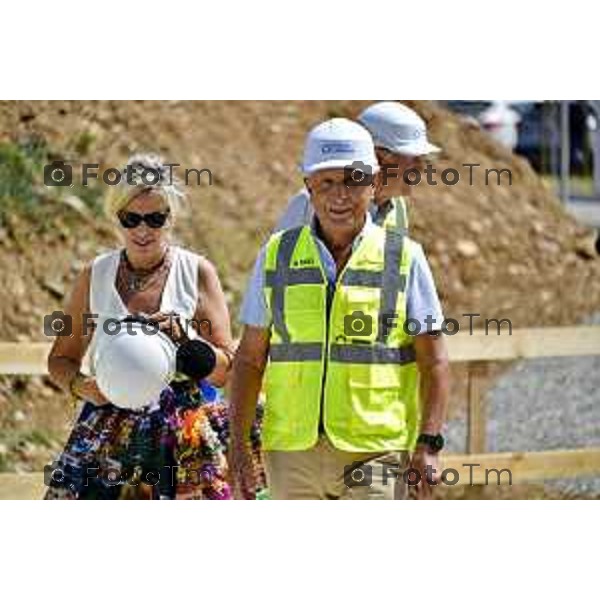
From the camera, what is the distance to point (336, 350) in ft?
18.2

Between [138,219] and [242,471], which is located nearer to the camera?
[242,471]

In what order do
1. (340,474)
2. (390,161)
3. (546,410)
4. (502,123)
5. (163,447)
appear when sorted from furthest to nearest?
1. (502,123)
2. (546,410)
3. (390,161)
4. (163,447)
5. (340,474)

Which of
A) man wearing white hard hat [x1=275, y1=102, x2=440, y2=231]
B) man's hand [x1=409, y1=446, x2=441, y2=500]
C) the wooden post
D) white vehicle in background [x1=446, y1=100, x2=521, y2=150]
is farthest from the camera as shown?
white vehicle in background [x1=446, y1=100, x2=521, y2=150]

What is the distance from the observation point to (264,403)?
5.69 metres

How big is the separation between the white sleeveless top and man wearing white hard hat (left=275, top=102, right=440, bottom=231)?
1.36 ft

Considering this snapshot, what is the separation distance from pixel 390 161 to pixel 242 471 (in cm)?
104

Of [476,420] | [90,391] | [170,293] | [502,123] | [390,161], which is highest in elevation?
[502,123]

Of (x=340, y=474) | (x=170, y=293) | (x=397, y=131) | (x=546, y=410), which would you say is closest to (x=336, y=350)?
(x=340, y=474)

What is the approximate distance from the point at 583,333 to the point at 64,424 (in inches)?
79.5

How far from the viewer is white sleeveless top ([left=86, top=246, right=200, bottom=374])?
5648 millimetres

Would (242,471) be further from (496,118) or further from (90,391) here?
(496,118)

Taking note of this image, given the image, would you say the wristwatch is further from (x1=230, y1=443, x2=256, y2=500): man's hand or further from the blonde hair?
the blonde hair

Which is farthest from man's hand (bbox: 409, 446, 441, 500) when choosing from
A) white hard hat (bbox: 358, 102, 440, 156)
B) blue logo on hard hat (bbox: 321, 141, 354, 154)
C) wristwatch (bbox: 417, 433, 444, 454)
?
white hard hat (bbox: 358, 102, 440, 156)

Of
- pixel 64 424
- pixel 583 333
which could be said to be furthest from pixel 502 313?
pixel 64 424
